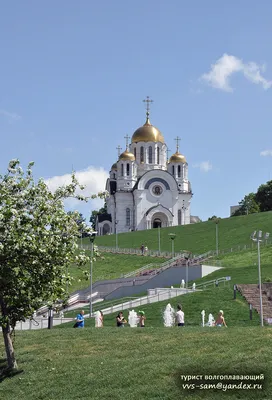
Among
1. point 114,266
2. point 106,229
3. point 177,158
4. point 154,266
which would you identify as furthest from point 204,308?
point 177,158

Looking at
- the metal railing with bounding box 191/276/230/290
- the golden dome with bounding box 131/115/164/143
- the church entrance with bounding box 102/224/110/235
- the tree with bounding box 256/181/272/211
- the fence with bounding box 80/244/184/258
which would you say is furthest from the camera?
the golden dome with bounding box 131/115/164/143

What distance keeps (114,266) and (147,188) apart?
41.6 meters

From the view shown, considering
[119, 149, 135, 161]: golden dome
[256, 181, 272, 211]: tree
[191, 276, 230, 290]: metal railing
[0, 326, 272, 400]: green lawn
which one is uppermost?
[119, 149, 135, 161]: golden dome

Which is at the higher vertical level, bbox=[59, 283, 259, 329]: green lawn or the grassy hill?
the grassy hill

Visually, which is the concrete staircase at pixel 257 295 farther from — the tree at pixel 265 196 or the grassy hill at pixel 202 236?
the tree at pixel 265 196

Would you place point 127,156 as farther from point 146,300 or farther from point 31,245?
point 31,245

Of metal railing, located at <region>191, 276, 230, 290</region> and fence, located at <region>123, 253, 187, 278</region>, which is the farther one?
fence, located at <region>123, 253, 187, 278</region>

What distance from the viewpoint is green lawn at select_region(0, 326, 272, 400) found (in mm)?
15641

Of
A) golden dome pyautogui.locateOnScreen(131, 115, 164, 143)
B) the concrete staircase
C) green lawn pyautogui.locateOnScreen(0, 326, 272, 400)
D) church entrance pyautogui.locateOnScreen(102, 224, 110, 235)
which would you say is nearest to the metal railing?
the concrete staircase

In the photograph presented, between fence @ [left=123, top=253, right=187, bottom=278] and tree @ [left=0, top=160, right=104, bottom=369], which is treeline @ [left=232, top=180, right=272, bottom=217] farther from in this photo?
tree @ [left=0, top=160, right=104, bottom=369]

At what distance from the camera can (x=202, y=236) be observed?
79375 millimetres

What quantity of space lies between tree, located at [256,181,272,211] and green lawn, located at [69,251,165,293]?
1828 inches

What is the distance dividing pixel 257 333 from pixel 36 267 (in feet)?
21.8

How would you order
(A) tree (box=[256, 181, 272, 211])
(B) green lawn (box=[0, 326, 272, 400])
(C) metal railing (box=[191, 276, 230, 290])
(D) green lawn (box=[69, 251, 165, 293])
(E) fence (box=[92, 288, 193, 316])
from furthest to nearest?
1. (A) tree (box=[256, 181, 272, 211])
2. (D) green lawn (box=[69, 251, 165, 293])
3. (C) metal railing (box=[191, 276, 230, 290])
4. (E) fence (box=[92, 288, 193, 316])
5. (B) green lawn (box=[0, 326, 272, 400])
